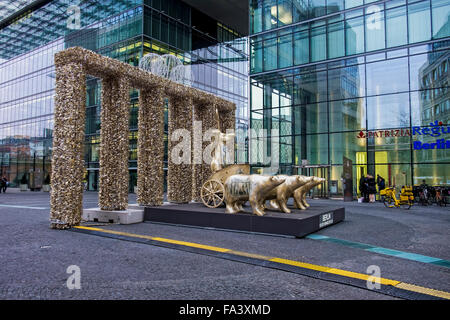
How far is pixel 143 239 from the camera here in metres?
7.68

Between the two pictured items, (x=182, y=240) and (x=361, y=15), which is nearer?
(x=182, y=240)

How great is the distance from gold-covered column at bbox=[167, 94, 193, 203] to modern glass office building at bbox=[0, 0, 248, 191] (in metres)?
18.0

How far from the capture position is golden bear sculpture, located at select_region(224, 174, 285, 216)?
9039 millimetres

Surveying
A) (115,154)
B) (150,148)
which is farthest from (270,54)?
(115,154)

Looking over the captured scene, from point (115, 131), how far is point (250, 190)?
4.96m

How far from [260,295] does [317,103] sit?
2355cm

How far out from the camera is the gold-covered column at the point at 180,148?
45.3 ft

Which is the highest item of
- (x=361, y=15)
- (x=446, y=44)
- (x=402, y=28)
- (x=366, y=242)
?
(x=361, y=15)

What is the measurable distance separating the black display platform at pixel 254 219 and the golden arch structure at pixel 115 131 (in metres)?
1.49

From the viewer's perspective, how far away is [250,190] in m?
9.23

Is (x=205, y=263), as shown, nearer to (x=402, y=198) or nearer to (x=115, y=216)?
(x=115, y=216)
